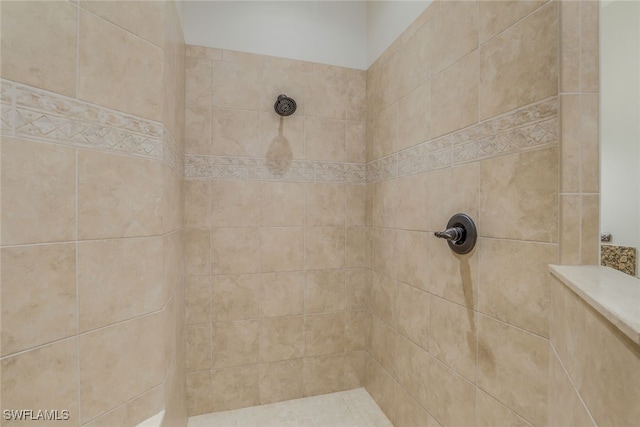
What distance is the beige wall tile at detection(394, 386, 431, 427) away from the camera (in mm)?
1298

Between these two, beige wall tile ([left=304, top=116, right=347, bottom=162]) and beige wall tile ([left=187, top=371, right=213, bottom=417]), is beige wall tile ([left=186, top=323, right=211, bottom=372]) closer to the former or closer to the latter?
beige wall tile ([left=187, top=371, right=213, bottom=417])

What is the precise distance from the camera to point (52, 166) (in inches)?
31.0

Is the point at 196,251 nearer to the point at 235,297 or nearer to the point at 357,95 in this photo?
the point at 235,297

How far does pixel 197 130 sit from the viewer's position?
1.59m

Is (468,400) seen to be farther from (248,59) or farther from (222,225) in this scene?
(248,59)

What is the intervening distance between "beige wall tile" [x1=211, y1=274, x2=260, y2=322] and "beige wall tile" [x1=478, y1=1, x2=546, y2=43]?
1.57 metres

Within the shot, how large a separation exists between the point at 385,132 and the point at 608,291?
1295 mm

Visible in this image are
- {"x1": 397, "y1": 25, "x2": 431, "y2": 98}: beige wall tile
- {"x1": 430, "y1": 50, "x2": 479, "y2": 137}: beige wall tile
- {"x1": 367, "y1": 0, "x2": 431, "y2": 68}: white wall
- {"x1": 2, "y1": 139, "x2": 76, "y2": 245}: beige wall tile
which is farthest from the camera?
{"x1": 367, "y1": 0, "x2": 431, "y2": 68}: white wall

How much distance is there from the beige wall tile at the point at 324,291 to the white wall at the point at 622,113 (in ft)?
4.28

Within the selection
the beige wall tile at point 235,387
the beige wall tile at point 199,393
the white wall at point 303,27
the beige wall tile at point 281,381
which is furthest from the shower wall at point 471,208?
the beige wall tile at point 199,393

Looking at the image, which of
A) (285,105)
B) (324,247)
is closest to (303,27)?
(285,105)

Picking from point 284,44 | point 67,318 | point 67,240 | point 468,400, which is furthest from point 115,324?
point 284,44

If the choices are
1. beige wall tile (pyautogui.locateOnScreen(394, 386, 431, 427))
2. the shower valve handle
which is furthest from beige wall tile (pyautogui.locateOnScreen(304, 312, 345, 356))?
the shower valve handle

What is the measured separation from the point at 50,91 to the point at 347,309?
1718 millimetres
